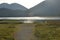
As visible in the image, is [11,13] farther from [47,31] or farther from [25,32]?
[47,31]

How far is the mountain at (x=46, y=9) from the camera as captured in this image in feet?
3.38

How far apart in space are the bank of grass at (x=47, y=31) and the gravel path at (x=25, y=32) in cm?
4

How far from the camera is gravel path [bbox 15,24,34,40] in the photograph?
856 mm

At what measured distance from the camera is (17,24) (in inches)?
37.4

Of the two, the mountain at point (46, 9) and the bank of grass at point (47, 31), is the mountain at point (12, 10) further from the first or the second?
the bank of grass at point (47, 31)

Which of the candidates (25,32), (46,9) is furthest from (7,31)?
(46,9)

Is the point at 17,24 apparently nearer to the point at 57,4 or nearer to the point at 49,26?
the point at 49,26

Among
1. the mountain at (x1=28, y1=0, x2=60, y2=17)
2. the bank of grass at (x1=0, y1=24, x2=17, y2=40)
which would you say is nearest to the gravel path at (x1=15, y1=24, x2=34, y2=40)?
the bank of grass at (x1=0, y1=24, x2=17, y2=40)

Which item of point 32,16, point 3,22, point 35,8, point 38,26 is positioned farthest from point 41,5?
point 3,22

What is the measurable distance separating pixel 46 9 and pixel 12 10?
31 centimetres

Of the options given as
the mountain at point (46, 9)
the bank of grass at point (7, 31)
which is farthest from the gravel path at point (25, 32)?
the mountain at point (46, 9)

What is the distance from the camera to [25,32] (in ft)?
2.94

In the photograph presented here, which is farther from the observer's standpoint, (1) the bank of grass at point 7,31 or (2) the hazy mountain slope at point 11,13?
(2) the hazy mountain slope at point 11,13

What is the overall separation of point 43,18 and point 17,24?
226mm
